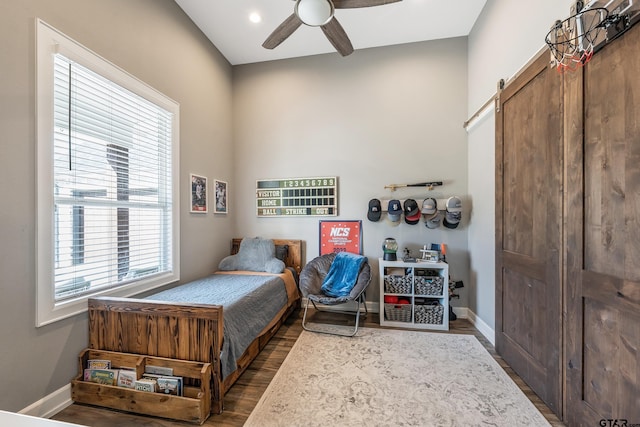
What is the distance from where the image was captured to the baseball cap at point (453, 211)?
9.73 ft

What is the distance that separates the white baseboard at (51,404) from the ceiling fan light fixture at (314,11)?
3158mm

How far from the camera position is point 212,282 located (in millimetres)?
2715

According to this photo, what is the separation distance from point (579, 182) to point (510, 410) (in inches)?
59.2

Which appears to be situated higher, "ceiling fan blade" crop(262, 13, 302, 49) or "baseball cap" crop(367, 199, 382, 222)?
"ceiling fan blade" crop(262, 13, 302, 49)

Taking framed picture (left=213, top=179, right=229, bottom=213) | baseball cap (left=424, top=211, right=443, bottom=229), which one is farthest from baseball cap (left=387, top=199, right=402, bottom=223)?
framed picture (left=213, top=179, right=229, bottom=213)

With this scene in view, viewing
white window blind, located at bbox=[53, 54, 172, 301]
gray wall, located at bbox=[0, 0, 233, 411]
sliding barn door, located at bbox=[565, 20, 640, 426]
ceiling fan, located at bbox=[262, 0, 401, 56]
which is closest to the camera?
sliding barn door, located at bbox=[565, 20, 640, 426]

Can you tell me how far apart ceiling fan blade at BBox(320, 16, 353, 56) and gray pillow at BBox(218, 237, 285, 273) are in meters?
2.40

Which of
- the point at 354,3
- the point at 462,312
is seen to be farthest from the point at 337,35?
the point at 462,312

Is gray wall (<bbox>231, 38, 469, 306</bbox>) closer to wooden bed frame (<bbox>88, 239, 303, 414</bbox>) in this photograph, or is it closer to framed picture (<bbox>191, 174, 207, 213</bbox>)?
framed picture (<bbox>191, 174, 207, 213</bbox>)

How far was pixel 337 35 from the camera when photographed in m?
2.28

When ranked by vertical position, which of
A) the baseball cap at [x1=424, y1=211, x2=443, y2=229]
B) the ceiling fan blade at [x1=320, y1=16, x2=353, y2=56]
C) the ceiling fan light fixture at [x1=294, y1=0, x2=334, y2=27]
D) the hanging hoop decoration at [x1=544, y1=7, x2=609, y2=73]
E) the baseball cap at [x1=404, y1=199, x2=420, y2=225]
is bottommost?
the baseball cap at [x1=424, y1=211, x2=443, y2=229]

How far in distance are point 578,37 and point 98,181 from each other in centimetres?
326

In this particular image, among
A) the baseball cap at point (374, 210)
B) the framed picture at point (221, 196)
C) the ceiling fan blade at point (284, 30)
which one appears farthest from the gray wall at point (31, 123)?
the baseball cap at point (374, 210)

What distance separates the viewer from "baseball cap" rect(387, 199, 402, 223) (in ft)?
10.4
